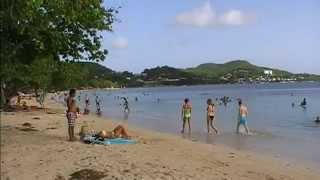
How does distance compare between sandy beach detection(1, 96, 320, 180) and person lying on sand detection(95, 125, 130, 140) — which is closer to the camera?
sandy beach detection(1, 96, 320, 180)

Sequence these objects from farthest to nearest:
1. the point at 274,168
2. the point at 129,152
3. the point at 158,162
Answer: the point at 274,168
the point at 129,152
the point at 158,162

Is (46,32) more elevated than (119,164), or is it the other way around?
(46,32)

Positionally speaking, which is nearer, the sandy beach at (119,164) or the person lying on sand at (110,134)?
the sandy beach at (119,164)

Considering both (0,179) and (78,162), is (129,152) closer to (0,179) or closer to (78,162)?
(78,162)

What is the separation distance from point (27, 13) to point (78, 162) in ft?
12.1

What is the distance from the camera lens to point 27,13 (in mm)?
13648

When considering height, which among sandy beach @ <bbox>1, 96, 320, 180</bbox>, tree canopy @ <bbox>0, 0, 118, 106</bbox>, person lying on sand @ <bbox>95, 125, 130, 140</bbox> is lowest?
sandy beach @ <bbox>1, 96, 320, 180</bbox>

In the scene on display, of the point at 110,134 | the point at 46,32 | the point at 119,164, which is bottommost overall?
the point at 119,164

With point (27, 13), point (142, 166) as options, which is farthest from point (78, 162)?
point (27, 13)

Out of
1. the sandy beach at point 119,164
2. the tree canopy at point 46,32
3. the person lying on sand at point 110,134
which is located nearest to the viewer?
the sandy beach at point 119,164

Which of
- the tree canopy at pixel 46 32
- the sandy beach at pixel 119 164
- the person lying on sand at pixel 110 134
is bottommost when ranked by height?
the sandy beach at pixel 119 164

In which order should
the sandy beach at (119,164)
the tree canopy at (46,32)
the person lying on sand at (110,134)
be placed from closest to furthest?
1. the sandy beach at (119,164)
2. the tree canopy at (46,32)
3. the person lying on sand at (110,134)

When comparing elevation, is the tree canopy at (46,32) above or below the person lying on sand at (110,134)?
above

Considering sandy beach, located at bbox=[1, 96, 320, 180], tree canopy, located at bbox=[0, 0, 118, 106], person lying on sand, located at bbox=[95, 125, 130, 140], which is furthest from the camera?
person lying on sand, located at bbox=[95, 125, 130, 140]
